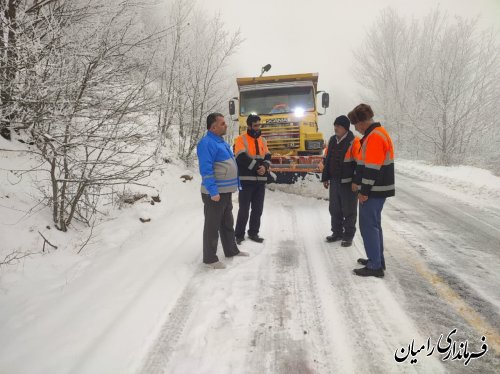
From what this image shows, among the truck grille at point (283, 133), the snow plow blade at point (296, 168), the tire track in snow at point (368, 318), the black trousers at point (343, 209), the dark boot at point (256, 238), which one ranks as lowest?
the tire track in snow at point (368, 318)

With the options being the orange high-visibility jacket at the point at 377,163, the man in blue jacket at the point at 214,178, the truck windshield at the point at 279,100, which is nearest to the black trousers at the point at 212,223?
the man in blue jacket at the point at 214,178

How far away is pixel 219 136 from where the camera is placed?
4047 millimetres

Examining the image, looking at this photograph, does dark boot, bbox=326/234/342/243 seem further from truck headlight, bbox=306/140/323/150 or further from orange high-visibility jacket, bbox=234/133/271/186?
truck headlight, bbox=306/140/323/150

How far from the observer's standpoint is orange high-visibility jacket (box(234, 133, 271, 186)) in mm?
4785

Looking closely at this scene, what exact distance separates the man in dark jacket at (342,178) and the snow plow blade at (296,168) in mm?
2267

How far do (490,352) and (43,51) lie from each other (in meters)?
5.25

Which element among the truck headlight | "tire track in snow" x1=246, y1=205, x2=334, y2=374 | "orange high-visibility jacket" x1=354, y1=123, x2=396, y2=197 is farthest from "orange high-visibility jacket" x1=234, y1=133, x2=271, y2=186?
the truck headlight

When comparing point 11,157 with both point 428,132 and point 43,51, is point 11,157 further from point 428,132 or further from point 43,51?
point 428,132

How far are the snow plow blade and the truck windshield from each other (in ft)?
6.39

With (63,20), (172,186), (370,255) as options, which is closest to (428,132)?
(172,186)

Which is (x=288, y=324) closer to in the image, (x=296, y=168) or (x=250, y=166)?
(x=250, y=166)

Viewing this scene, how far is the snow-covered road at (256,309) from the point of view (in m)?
2.38

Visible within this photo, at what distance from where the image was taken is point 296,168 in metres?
7.45

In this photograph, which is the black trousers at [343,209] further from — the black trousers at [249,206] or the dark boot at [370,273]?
the black trousers at [249,206]
